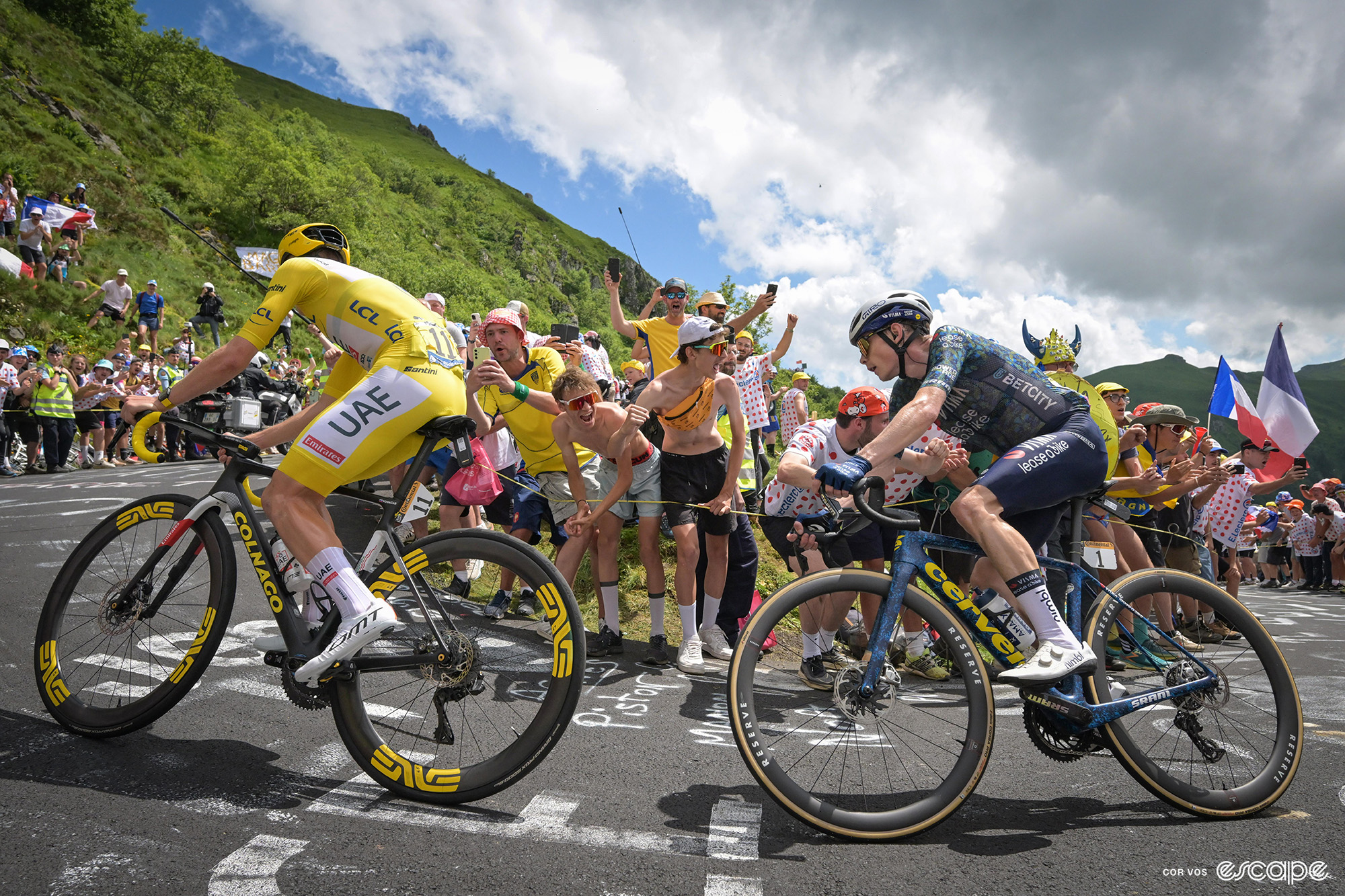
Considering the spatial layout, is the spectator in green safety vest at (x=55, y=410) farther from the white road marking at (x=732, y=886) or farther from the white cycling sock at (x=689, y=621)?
the white road marking at (x=732, y=886)

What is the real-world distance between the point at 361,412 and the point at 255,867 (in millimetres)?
1618

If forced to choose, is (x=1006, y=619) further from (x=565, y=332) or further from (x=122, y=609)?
(x=565, y=332)

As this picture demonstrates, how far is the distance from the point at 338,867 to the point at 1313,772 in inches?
166

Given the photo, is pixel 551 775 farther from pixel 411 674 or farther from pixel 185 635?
pixel 185 635

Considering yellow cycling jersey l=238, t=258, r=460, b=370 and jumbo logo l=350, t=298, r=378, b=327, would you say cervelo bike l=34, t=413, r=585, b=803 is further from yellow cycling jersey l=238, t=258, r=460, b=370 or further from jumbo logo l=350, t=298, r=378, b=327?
jumbo logo l=350, t=298, r=378, b=327

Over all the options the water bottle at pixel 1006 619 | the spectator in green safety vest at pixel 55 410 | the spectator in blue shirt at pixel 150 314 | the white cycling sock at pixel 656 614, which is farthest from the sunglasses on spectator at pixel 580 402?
the spectator in blue shirt at pixel 150 314

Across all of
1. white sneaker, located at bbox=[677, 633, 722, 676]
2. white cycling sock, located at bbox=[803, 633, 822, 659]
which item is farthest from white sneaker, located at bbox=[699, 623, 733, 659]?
white cycling sock, located at bbox=[803, 633, 822, 659]

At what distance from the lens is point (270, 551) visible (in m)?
3.06

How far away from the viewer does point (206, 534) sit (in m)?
3.19

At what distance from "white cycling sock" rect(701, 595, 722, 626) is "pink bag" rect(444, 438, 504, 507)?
197 cm

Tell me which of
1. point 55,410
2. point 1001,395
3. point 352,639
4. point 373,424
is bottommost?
point 352,639

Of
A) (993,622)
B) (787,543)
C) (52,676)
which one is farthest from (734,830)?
(52,676)

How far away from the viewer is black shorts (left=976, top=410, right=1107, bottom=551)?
3.07 meters

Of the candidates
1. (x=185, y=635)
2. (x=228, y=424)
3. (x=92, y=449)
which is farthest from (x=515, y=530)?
(x=92, y=449)
